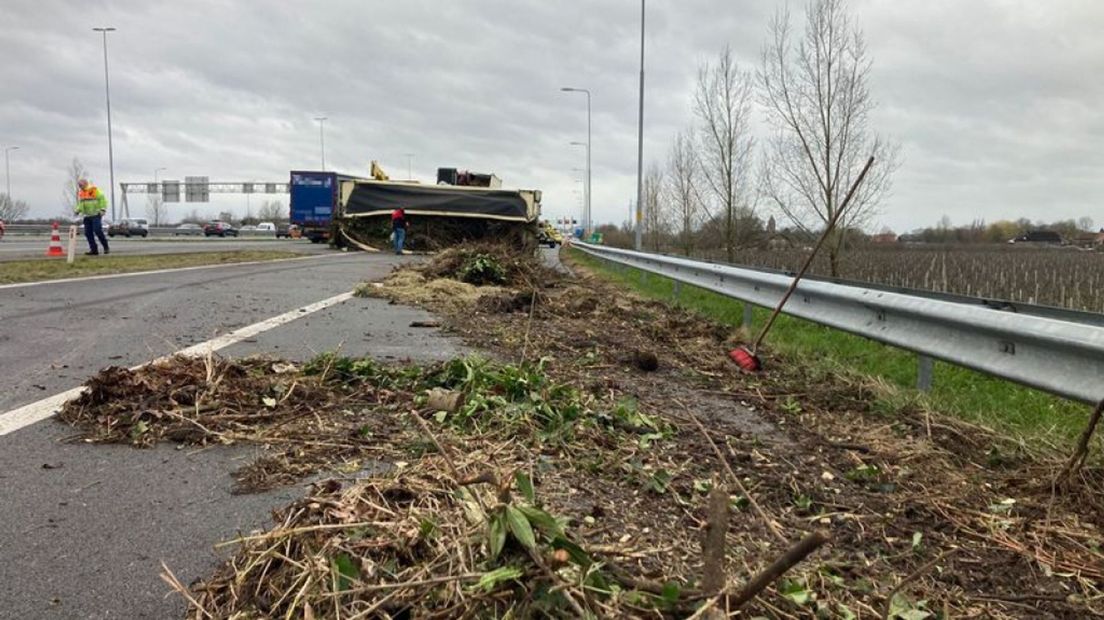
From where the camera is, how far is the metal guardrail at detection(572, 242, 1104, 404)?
295cm

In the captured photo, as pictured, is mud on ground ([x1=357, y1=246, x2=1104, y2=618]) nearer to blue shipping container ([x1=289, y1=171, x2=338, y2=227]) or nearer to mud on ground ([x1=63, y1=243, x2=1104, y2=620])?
mud on ground ([x1=63, y1=243, x2=1104, y2=620])

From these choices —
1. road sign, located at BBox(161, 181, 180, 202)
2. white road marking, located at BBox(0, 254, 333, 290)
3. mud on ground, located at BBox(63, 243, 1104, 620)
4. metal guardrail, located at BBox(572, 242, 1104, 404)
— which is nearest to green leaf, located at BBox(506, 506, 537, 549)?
mud on ground, located at BBox(63, 243, 1104, 620)

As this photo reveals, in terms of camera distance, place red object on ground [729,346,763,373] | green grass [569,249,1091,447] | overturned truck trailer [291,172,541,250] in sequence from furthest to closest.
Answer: overturned truck trailer [291,172,541,250] < red object on ground [729,346,763,373] < green grass [569,249,1091,447]

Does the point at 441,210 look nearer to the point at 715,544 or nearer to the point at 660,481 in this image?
the point at 660,481

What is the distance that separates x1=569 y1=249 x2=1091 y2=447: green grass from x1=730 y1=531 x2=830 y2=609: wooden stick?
277 centimetres

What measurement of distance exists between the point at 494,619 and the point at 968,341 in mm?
3328

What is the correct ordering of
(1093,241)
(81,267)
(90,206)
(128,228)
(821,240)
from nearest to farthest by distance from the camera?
(821,240)
(81,267)
(90,206)
(1093,241)
(128,228)

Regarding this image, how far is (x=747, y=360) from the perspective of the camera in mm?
5406

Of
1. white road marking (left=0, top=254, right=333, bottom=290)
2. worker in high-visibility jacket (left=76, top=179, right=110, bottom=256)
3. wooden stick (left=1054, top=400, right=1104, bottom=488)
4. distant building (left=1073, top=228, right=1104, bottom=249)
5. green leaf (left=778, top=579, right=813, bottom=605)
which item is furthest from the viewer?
distant building (left=1073, top=228, right=1104, bottom=249)

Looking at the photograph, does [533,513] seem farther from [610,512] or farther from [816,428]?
Answer: [816,428]

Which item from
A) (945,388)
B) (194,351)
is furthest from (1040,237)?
(194,351)

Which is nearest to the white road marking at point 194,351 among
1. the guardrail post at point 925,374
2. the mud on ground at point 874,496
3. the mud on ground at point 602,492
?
the mud on ground at point 602,492

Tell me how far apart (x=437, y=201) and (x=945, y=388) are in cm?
1654

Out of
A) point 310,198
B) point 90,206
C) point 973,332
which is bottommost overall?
point 973,332
